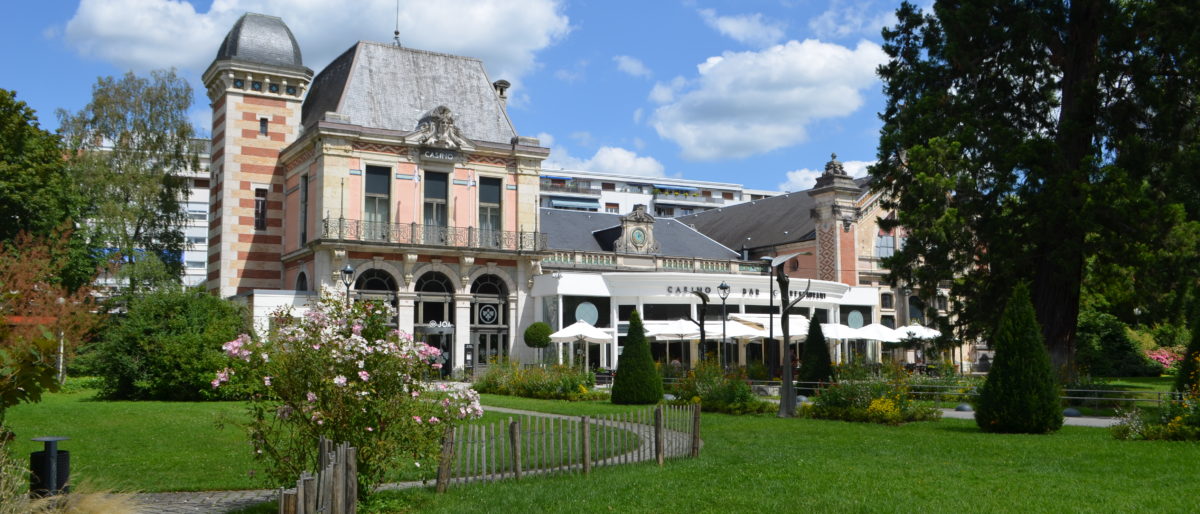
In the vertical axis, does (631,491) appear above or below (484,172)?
below

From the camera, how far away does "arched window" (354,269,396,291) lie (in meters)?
33.8

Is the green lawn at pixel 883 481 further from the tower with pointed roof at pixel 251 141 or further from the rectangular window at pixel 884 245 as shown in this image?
the rectangular window at pixel 884 245

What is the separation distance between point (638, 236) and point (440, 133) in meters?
10.5

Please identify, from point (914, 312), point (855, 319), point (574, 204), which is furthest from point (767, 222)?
point (574, 204)

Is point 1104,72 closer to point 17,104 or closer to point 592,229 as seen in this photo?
point 592,229

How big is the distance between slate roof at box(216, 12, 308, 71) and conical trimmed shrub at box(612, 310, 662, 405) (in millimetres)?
20072

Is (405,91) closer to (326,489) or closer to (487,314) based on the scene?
(487,314)

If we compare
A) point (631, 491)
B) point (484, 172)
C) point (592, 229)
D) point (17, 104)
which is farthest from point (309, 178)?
point (631, 491)

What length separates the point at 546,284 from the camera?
3622 cm

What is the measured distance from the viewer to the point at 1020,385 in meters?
16.3

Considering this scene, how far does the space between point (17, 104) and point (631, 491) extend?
26592 mm

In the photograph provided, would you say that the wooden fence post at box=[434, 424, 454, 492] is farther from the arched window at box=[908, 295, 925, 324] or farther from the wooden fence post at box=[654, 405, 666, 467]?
the arched window at box=[908, 295, 925, 324]

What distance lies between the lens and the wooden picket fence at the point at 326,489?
5918 millimetres

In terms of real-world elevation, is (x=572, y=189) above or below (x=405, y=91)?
above
